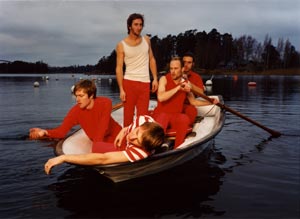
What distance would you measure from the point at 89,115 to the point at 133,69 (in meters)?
1.39

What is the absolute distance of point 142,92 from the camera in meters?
6.50

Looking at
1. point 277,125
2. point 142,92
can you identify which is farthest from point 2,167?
point 277,125

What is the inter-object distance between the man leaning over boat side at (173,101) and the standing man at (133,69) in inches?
13.3

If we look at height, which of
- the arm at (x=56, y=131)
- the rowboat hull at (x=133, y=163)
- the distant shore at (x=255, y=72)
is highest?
the distant shore at (x=255, y=72)

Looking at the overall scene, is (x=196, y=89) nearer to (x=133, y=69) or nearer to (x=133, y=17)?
(x=133, y=69)

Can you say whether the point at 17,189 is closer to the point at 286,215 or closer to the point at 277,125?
the point at 286,215

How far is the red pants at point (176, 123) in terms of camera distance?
610 cm

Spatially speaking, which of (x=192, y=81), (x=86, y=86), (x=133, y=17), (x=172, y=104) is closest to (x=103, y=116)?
(x=86, y=86)

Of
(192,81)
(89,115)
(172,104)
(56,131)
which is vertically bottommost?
(56,131)

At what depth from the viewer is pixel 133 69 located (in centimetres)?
637

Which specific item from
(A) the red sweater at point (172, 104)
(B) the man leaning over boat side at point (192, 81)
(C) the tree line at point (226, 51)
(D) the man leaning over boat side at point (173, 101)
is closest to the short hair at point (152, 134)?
(D) the man leaning over boat side at point (173, 101)

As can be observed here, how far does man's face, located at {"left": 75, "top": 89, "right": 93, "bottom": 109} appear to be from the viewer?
5.17 meters

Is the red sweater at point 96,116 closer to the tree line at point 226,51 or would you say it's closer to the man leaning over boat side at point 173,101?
the man leaning over boat side at point 173,101

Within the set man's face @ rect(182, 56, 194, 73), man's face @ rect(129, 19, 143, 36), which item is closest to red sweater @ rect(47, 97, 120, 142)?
man's face @ rect(129, 19, 143, 36)
